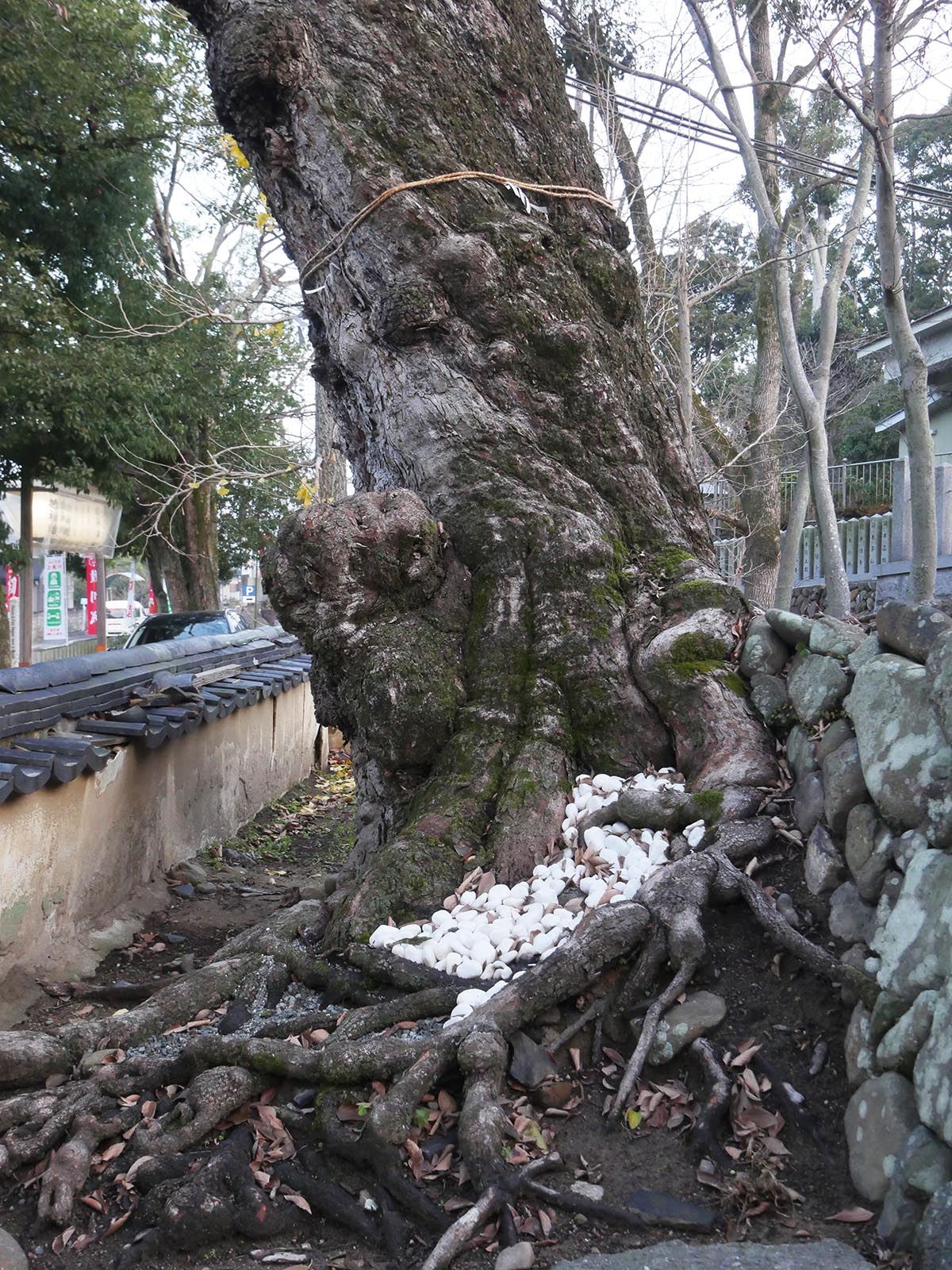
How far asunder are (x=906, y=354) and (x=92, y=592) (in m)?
13.9

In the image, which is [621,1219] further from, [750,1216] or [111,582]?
[111,582]

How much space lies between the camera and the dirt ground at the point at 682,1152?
223 cm

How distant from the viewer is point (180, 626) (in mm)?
13961

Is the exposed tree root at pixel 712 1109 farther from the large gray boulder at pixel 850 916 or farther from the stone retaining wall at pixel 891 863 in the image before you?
the large gray boulder at pixel 850 916

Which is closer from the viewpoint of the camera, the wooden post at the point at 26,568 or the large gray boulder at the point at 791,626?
the large gray boulder at the point at 791,626

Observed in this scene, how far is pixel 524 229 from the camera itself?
455cm

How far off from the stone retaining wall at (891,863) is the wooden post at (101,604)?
12.6 m

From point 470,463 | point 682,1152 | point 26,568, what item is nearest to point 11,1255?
point 682,1152

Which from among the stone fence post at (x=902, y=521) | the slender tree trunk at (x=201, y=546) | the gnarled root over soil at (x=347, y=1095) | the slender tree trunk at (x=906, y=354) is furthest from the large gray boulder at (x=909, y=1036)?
the slender tree trunk at (x=201, y=546)

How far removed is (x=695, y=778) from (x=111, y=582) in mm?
66548

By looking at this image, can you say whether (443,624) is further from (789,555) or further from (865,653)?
(789,555)

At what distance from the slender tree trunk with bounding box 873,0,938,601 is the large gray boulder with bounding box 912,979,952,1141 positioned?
3.76m

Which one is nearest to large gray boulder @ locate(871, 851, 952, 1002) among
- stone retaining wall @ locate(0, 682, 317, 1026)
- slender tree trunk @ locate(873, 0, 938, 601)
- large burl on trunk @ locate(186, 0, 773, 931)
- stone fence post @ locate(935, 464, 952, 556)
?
large burl on trunk @ locate(186, 0, 773, 931)

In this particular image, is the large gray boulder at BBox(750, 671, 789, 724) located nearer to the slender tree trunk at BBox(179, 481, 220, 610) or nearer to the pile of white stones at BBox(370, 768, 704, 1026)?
the pile of white stones at BBox(370, 768, 704, 1026)
